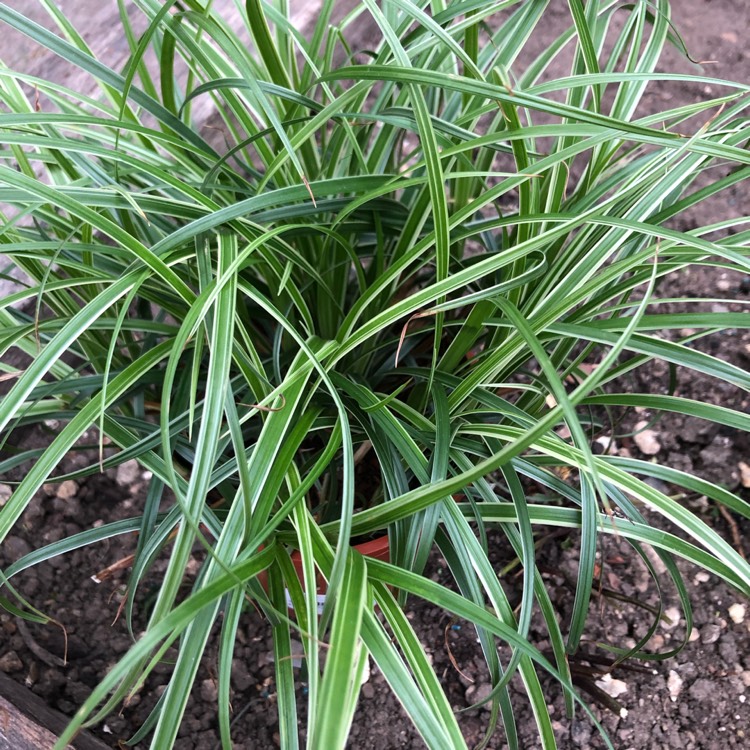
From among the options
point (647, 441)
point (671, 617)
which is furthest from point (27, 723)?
point (647, 441)

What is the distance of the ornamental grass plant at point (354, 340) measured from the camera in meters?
0.56

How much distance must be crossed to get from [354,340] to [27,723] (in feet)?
1.61

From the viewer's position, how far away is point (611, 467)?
667 millimetres

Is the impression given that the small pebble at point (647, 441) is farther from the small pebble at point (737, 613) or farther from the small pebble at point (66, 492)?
the small pebble at point (66, 492)

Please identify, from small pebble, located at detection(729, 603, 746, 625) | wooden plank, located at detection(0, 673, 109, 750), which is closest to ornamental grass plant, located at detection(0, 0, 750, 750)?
wooden plank, located at detection(0, 673, 109, 750)

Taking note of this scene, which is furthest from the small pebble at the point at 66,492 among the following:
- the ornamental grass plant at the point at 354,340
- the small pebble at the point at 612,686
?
the small pebble at the point at 612,686

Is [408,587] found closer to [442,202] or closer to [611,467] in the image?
[611,467]

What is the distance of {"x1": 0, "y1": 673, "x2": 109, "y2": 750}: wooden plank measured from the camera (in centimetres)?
66

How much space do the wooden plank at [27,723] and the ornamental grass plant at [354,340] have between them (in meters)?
0.05

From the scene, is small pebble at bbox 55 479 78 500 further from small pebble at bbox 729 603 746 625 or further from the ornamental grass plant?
small pebble at bbox 729 603 746 625

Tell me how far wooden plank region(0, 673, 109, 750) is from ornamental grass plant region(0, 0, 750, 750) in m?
0.05

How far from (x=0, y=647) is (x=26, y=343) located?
403 millimetres

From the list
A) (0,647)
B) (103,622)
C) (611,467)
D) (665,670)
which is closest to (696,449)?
(665,670)

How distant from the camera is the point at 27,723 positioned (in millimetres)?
678
